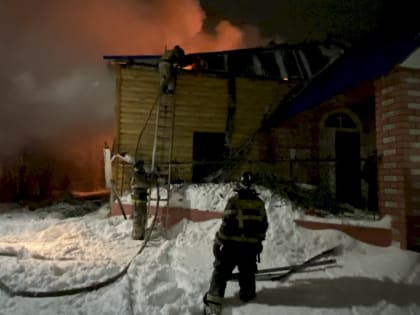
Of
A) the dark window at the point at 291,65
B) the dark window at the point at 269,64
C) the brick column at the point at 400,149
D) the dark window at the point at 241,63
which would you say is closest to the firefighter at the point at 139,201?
the brick column at the point at 400,149

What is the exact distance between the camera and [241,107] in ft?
42.0

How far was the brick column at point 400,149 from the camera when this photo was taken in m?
5.61

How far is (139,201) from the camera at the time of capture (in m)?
8.25

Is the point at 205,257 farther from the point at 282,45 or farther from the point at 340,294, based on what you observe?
the point at 282,45

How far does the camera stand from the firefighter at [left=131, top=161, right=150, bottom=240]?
26.5 feet

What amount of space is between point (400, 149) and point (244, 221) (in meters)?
3.15

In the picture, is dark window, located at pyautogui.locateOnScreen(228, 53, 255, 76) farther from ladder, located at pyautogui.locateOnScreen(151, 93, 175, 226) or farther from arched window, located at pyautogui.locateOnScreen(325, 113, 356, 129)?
arched window, located at pyautogui.locateOnScreen(325, 113, 356, 129)

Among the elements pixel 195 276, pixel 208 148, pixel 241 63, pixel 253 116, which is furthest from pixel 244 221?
pixel 241 63

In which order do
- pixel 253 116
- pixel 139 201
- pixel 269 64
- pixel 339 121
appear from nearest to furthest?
pixel 139 201
pixel 339 121
pixel 253 116
pixel 269 64

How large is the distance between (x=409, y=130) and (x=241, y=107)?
7.50 meters

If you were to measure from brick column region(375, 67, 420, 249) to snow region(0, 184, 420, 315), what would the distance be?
65 centimetres

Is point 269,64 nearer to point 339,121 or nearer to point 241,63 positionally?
point 241,63

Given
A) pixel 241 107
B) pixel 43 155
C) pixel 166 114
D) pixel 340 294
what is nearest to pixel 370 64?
pixel 340 294

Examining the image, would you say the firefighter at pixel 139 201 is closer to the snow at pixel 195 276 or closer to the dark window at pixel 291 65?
the snow at pixel 195 276
